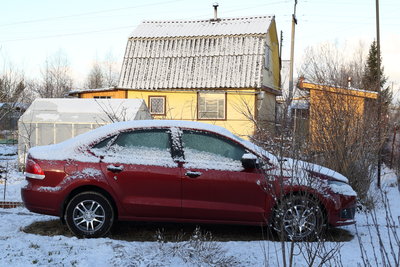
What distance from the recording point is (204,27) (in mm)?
27484

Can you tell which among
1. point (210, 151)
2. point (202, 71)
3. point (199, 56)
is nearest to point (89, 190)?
point (210, 151)

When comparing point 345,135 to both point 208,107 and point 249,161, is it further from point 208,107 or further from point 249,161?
point 208,107

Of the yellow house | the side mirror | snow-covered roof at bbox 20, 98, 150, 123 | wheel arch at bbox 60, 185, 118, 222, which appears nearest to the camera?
the side mirror

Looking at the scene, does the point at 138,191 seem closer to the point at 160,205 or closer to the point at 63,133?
the point at 160,205

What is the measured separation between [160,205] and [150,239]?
0.49 meters

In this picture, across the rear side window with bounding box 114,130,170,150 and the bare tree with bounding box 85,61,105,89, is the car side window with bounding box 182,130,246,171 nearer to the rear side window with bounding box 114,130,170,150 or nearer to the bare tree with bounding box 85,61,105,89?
the rear side window with bounding box 114,130,170,150

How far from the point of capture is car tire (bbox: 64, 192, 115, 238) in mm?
6414

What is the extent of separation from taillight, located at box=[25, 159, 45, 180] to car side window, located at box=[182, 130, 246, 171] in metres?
1.99

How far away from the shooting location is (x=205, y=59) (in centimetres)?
2567

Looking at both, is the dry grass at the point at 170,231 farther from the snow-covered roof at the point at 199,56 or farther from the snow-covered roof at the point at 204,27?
the snow-covered roof at the point at 204,27

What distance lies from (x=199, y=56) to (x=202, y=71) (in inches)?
40.4

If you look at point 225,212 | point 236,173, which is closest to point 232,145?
point 236,173

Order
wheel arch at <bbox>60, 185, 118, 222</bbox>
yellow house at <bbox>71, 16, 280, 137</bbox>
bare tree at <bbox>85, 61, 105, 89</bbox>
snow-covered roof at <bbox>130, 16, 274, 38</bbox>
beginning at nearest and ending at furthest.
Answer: wheel arch at <bbox>60, 185, 118, 222</bbox> < yellow house at <bbox>71, 16, 280, 137</bbox> < snow-covered roof at <bbox>130, 16, 274, 38</bbox> < bare tree at <bbox>85, 61, 105, 89</bbox>

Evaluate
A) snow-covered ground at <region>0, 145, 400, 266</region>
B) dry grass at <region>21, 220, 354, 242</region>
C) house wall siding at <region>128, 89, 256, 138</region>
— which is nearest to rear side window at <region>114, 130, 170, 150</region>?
dry grass at <region>21, 220, 354, 242</region>
